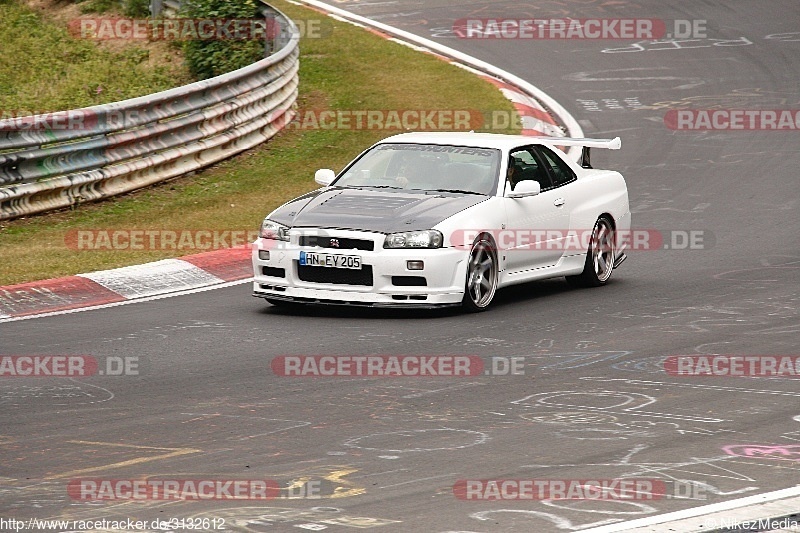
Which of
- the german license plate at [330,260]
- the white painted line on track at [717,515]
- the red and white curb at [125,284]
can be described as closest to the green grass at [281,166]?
the red and white curb at [125,284]

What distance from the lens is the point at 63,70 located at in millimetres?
22141

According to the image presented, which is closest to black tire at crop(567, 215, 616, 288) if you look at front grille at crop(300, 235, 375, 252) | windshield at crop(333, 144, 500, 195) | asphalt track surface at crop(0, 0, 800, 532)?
asphalt track surface at crop(0, 0, 800, 532)

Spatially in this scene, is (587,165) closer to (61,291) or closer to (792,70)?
(61,291)

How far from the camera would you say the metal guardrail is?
582 inches

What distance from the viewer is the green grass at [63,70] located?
19969mm

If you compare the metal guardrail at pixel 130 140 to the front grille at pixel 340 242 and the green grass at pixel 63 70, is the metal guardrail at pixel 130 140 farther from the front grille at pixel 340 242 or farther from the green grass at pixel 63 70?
the front grille at pixel 340 242

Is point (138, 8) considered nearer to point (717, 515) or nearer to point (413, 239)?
point (413, 239)

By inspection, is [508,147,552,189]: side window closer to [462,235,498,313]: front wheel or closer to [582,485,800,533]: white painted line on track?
[462,235,498,313]: front wheel

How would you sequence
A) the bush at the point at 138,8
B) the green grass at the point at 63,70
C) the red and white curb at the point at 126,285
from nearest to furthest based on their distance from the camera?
the red and white curb at the point at 126,285, the green grass at the point at 63,70, the bush at the point at 138,8

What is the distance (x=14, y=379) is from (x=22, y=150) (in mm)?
6112

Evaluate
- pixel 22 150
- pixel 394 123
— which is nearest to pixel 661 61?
pixel 394 123

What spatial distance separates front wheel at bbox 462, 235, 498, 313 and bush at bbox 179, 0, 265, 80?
421 inches

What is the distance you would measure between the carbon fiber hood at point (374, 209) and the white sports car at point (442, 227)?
0.04 ft

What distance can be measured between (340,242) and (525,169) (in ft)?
6.77
